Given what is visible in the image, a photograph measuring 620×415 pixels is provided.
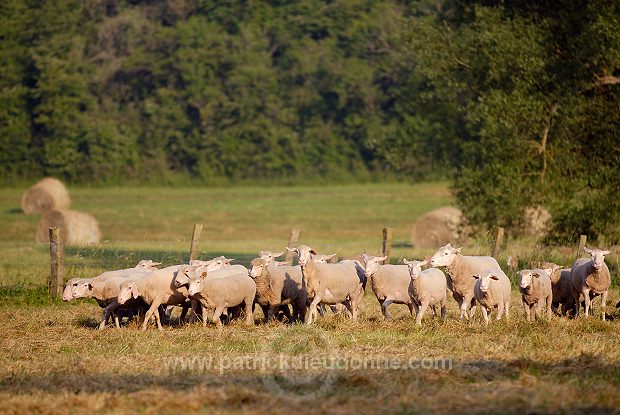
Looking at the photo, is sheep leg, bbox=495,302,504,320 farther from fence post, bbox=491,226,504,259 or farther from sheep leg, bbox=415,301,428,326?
fence post, bbox=491,226,504,259

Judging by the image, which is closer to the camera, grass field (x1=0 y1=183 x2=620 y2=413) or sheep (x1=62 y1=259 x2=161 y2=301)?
grass field (x1=0 y1=183 x2=620 y2=413)

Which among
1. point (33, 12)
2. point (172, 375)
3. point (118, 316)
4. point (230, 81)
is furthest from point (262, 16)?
point (172, 375)

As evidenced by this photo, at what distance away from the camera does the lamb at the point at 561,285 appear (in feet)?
63.9

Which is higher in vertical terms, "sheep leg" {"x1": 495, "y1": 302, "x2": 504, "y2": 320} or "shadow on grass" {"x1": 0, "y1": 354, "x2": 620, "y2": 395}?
"shadow on grass" {"x1": 0, "y1": 354, "x2": 620, "y2": 395}

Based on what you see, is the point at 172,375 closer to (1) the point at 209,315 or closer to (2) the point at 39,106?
(1) the point at 209,315

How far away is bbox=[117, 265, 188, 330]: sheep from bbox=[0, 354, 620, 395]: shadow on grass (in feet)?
13.4

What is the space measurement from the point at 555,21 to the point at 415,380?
661 inches

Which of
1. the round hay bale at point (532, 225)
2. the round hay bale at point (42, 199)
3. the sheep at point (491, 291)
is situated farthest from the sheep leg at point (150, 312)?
the round hay bale at point (42, 199)

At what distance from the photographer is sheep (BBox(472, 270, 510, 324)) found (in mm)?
17812

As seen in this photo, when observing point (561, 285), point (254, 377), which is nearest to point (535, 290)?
point (561, 285)

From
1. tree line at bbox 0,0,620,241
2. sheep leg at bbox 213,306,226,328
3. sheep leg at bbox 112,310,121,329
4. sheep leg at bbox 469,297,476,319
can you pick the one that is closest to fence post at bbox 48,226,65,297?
sheep leg at bbox 112,310,121,329

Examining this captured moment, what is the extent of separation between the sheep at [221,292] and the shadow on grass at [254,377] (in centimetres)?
407

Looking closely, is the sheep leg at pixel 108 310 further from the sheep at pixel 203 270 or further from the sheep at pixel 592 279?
the sheep at pixel 592 279

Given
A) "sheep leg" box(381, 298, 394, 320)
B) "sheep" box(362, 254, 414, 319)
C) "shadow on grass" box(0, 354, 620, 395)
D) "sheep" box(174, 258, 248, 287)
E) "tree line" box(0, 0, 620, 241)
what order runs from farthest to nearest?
"tree line" box(0, 0, 620, 241) → "sheep" box(362, 254, 414, 319) → "sheep leg" box(381, 298, 394, 320) → "sheep" box(174, 258, 248, 287) → "shadow on grass" box(0, 354, 620, 395)
